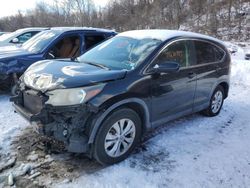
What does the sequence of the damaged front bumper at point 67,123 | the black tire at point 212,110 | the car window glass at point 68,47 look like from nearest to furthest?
1. the damaged front bumper at point 67,123
2. the black tire at point 212,110
3. the car window glass at point 68,47

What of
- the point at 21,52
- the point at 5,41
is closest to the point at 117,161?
the point at 21,52

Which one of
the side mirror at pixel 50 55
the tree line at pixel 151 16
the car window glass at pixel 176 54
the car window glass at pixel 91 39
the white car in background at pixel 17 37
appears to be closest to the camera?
A: the car window glass at pixel 176 54

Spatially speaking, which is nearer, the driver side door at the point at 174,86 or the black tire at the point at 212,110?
the driver side door at the point at 174,86

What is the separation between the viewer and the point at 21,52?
6.55 m

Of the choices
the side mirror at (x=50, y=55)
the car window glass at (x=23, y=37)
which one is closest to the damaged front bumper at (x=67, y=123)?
the side mirror at (x=50, y=55)

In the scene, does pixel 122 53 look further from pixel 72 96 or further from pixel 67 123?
pixel 67 123

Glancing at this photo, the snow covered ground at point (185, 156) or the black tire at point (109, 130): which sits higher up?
the black tire at point (109, 130)

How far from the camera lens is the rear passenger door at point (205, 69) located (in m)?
4.93

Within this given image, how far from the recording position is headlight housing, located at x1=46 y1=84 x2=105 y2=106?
3.27 meters

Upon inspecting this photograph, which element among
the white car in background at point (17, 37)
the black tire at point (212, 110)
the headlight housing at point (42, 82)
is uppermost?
the white car in background at point (17, 37)

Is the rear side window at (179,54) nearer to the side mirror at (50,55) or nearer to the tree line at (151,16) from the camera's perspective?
the side mirror at (50,55)

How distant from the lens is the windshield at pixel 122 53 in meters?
4.01

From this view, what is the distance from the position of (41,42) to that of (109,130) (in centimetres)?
426

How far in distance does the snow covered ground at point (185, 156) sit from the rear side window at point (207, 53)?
1191mm
